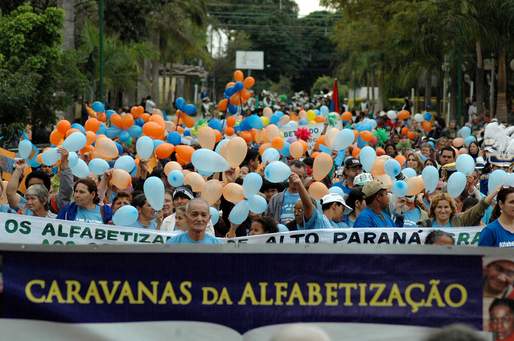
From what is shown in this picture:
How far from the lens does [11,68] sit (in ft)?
68.1

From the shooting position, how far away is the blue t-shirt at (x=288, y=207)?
10617mm

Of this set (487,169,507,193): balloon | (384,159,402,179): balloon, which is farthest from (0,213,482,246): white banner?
(384,159,402,179): balloon

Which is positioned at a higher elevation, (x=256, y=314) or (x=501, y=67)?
(x=501, y=67)

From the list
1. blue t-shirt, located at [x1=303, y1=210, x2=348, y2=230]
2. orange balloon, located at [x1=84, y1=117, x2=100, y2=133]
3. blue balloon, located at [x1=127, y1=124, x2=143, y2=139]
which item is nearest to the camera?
blue t-shirt, located at [x1=303, y1=210, x2=348, y2=230]

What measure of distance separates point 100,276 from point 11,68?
15175 mm

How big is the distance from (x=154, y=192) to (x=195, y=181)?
108 centimetres

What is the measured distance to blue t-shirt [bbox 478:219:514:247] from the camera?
26.4ft

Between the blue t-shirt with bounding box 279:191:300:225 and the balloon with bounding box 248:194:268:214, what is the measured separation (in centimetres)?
27

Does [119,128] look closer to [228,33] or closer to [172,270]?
[172,270]

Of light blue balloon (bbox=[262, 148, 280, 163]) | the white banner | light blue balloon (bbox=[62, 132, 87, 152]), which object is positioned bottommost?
the white banner

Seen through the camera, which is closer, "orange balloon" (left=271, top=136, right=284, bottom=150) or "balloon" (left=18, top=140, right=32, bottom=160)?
"balloon" (left=18, top=140, right=32, bottom=160)

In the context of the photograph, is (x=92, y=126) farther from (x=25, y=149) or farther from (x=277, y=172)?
(x=277, y=172)

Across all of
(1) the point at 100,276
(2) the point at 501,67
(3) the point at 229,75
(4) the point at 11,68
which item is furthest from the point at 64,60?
(3) the point at 229,75

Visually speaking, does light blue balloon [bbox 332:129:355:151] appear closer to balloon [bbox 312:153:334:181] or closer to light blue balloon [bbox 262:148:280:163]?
light blue balloon [bbox 262:148:280:163]
